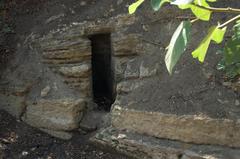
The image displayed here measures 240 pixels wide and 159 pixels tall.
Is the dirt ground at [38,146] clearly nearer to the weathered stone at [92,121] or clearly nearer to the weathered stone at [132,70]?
the weathered stone at [92,121]

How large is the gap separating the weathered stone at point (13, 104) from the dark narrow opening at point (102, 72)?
94 cm

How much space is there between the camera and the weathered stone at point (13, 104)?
5578 millimetres

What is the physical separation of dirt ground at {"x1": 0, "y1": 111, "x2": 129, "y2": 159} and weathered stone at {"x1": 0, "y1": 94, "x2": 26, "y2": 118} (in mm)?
169

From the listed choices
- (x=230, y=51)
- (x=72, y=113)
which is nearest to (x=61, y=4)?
(x=72, y=113)

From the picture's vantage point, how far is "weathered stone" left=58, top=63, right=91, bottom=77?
17.8 feet

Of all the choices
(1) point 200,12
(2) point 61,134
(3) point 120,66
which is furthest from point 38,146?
(1) point 200,12

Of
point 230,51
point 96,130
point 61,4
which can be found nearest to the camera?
point 230,51

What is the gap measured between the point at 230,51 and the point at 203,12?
0.19m

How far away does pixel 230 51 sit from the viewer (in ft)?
4.25

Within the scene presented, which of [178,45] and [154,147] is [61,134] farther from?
[178,45]

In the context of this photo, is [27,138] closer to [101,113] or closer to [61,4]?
[101,113]

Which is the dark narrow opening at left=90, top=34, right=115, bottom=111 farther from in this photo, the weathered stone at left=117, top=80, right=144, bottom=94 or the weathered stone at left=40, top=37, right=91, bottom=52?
the weathered stone at left=117, top=80, right=144, bottom=94

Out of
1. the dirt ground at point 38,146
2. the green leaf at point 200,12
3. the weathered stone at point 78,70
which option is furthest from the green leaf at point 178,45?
the weathered stone at point 78,70

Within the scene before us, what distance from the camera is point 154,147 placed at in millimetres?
4484
